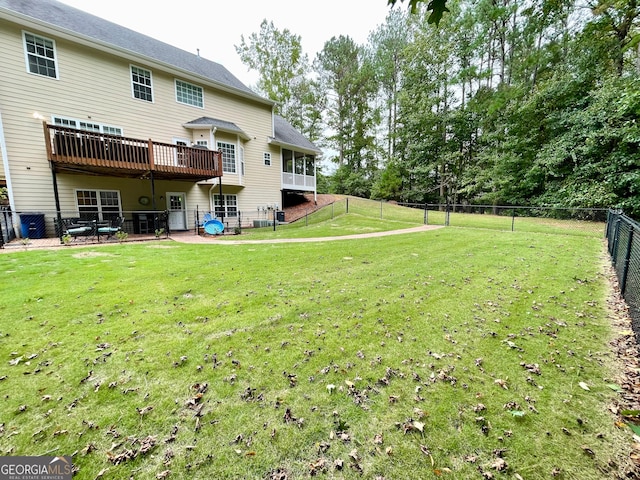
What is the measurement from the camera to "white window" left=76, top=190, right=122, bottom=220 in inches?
463

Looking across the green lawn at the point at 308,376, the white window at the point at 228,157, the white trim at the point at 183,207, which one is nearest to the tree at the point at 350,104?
the white window at the point at 228,157

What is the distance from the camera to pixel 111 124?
1220 centimetres

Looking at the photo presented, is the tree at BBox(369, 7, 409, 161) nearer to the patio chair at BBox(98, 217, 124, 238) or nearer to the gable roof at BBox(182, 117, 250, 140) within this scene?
the gable roof at BBox(182, 117, 250, 140)

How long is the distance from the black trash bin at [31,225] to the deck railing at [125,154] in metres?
2.59

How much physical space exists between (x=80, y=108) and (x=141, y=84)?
2.88m

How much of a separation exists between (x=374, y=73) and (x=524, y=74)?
1375 centimetres

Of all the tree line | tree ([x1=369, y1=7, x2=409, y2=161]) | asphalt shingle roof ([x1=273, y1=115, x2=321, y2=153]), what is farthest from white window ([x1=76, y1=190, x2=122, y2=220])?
tree ([x1=369, y1=7, x2=409, y2=161])

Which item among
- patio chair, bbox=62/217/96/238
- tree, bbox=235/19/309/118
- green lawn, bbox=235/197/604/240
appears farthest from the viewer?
tree, bbox=235/19/309/118

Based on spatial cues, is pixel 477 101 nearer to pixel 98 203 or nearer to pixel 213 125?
pixel 213 125

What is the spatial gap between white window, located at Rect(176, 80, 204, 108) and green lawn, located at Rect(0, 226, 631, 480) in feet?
39.7

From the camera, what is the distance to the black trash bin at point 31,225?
10.2 metres

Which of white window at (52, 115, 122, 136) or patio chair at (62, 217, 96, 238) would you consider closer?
patio chair at (62, 217, 96, 238)

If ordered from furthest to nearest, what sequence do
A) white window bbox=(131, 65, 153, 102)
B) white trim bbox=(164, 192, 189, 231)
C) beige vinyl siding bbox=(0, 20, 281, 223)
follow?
white trim bbox=(164, 192, 189, 231)
white window bbox=(131, 65, 153, 102)
beige vinyl siding bbox=(0, 20, 281, 223)

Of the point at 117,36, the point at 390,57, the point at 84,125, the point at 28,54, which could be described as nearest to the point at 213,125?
the point at 84,125
